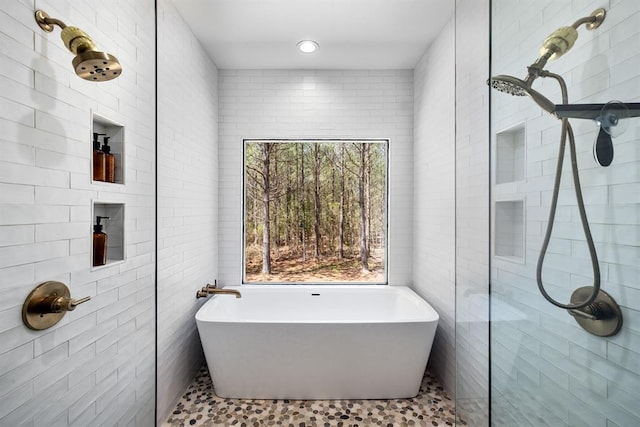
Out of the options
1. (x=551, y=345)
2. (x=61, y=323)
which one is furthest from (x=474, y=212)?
(x=61, y=323)

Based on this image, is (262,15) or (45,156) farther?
(262,15)

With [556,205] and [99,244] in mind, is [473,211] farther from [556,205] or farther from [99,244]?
[99,244]

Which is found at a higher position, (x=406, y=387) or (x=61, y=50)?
(x=61, y=50)

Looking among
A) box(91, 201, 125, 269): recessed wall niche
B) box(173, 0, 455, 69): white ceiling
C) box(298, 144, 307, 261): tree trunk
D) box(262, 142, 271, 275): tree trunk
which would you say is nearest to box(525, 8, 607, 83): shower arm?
box(173, 0, 455, 69): white ceiling

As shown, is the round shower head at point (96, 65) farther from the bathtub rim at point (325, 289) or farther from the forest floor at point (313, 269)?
the forest floor at point (313, 269)

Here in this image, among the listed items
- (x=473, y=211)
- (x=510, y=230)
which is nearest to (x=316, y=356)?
(x=473, y=211)

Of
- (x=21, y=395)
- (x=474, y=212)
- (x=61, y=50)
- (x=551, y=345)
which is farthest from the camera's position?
(x=474, y=212)

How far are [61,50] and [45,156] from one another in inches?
16.6

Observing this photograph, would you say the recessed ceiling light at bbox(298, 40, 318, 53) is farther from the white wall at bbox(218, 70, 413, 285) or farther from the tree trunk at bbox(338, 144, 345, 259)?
the tree trunk at bbox(338, 144, 345, 259)

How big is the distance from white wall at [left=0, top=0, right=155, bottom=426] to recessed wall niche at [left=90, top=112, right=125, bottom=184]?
40mm

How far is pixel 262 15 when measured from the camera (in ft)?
7.36

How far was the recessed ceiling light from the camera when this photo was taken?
8.44ft

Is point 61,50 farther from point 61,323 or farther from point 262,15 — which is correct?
point 262,15

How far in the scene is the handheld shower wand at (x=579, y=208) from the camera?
783 millimetres
